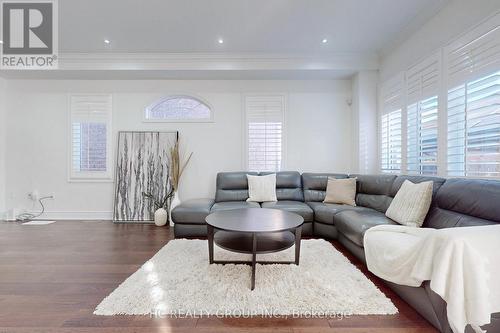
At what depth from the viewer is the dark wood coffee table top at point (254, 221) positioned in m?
2.07

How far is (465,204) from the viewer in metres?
2.03

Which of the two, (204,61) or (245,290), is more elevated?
(204,61)

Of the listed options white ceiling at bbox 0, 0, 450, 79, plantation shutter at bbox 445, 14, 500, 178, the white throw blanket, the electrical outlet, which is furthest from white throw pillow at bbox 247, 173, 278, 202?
the electrical outlet

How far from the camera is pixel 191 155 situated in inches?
176

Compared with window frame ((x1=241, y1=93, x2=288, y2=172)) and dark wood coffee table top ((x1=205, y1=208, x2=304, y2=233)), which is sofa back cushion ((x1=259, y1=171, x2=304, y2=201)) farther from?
dark wood coffee table top ((x1=205, y1=208, x2=304, y2=233))

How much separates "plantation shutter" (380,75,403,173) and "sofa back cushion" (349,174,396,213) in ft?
1.57

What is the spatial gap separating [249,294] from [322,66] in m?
3.65

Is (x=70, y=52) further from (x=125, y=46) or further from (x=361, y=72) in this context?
(x=361, y=72)

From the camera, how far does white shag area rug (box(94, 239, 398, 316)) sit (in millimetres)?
1705

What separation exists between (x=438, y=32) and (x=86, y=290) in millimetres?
4535

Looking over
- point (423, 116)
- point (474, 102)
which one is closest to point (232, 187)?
point (423, 116)

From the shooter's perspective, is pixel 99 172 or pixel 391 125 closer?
pixel 391 125

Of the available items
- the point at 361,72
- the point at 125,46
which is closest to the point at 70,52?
the point at 125,46

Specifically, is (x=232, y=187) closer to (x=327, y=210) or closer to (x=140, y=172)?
(x=327, y=210)
